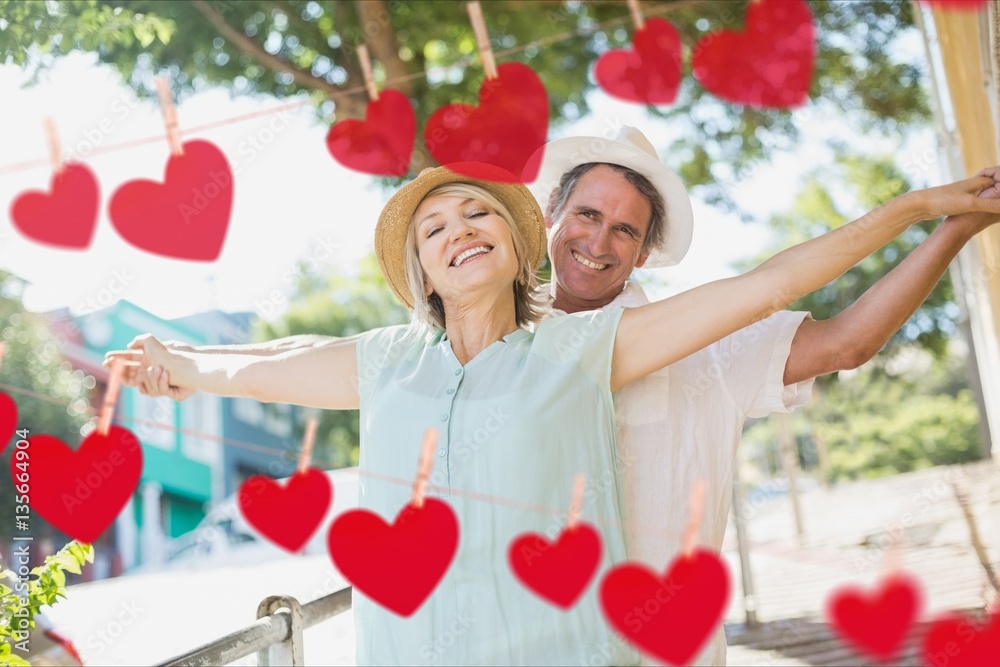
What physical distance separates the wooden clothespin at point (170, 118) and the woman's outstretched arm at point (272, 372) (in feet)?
1.21

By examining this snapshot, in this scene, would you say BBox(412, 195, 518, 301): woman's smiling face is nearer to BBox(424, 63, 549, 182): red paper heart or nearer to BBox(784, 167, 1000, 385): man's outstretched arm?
BBox(424, 63, 549, 182): red paper heart

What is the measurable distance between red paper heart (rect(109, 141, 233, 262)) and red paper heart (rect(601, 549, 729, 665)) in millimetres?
1085

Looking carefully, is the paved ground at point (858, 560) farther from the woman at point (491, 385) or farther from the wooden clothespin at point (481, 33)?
the wooden clothespin at point (481, 33)

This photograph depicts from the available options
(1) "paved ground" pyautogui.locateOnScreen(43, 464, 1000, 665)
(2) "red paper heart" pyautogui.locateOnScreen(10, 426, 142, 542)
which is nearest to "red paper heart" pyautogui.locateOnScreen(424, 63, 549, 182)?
(2) "red paper heart" pyautogui.locateOnScreen(10, 426, 142, 542)

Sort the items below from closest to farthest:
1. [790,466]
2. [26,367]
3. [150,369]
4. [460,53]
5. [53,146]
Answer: [53,146]
[150,369]
[460,53]
[26,367]
[790,466]

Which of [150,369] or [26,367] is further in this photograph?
[26,367]

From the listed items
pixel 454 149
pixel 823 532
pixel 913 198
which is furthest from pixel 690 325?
pixel 823 532

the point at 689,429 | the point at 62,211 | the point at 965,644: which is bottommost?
the point at 965,644

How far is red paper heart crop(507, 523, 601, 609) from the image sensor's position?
1.47 m

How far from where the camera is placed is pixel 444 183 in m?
1.92

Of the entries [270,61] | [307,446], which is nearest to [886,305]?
[307,446]

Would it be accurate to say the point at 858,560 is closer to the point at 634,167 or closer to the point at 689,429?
the point at 634,167

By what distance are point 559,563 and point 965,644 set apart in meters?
0.68

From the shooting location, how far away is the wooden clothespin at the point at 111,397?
164cm
